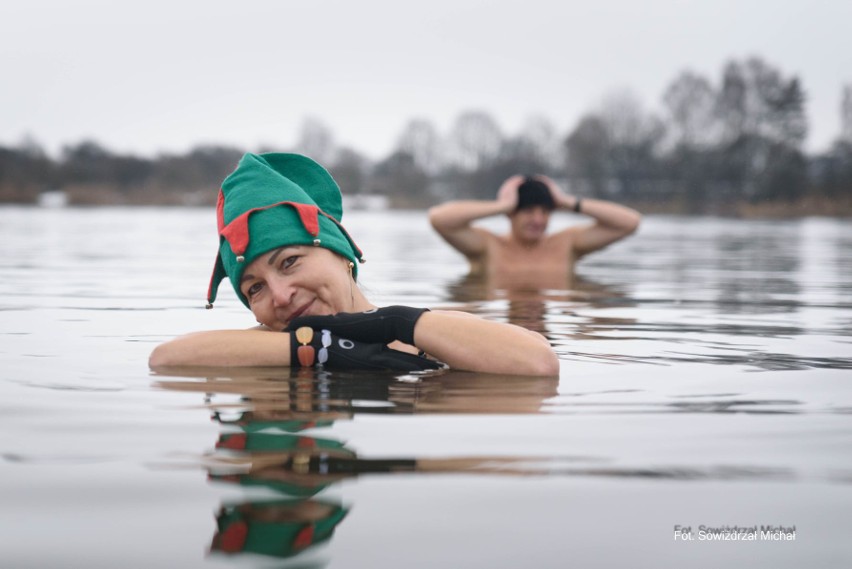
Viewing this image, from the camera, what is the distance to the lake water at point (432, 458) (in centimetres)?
177

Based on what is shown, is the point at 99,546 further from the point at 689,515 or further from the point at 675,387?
the point at 675,387

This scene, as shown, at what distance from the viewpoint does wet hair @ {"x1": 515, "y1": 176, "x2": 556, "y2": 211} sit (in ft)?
31.4

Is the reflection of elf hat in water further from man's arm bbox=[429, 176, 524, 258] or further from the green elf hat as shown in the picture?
man's arm bbox=[429, 176, 524, 258]

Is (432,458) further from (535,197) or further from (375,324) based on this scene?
(535,197)

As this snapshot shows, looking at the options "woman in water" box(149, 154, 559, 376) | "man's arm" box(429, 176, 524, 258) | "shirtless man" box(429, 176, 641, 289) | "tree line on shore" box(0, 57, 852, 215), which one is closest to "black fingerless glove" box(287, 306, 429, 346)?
"woman in water" box(149, 154, 559, 376)

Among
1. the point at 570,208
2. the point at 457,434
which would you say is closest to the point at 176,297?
the point at 570,208

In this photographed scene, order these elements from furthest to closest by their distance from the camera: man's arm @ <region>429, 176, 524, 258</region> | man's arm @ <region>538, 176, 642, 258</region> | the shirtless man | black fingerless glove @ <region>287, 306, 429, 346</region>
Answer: man's arm @ <region>538, 176, 642, 258</region>, the shirtless man, man's arm @ <region>429, 176, 524, 258</region>, black fingerless glove @ <region>287, 306, 429, 346</region>

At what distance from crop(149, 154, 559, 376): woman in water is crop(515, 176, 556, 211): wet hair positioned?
565 centimetres

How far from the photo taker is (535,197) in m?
9.59

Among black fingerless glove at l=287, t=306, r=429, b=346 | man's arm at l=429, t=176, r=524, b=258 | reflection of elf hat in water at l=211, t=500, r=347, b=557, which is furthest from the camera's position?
man's arm at l=429, t=176, r=524, b=258

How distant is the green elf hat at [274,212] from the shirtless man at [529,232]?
477cm

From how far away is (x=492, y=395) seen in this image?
10.7 feet

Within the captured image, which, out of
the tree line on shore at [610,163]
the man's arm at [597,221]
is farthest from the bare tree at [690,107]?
the man's arm at [597,221]

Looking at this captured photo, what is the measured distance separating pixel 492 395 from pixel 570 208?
6604 millimetres
